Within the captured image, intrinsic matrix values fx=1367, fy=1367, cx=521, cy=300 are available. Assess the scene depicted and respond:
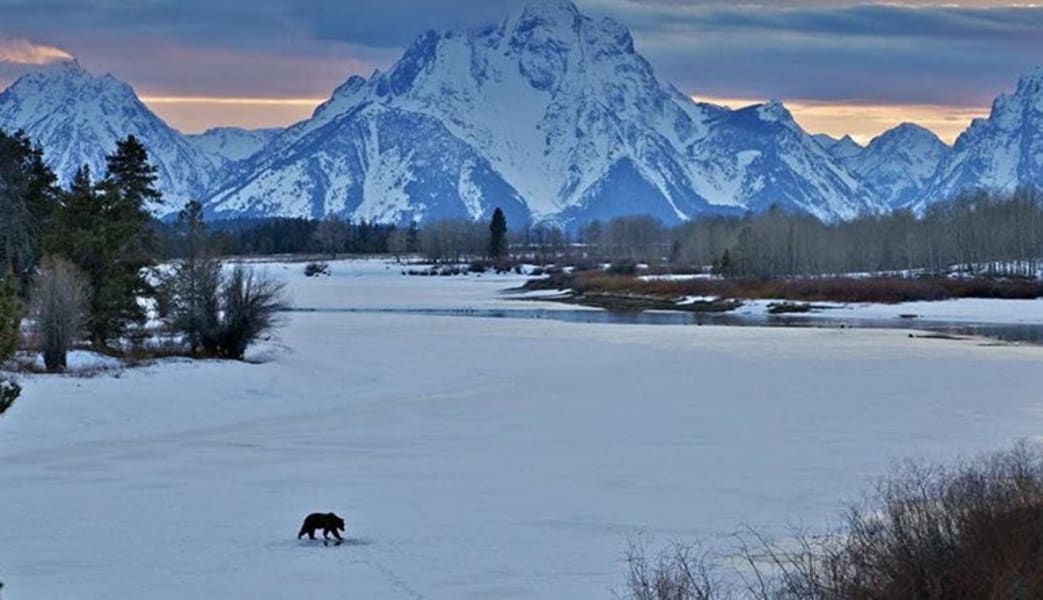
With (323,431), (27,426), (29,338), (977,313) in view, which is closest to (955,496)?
(323,431)

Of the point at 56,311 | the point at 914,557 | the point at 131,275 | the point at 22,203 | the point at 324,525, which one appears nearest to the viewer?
the point at 914,557

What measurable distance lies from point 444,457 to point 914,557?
561 inches

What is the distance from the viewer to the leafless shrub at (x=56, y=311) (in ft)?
124

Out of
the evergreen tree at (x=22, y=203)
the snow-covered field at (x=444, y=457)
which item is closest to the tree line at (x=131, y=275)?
the snow-covered field at (x=444, y=457)

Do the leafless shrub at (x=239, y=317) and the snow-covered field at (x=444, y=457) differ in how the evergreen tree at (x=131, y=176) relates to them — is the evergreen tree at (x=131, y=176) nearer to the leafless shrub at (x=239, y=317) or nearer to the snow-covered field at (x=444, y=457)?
the leafless shrub at (x=239, y=317)

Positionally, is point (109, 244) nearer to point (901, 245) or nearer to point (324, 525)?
point (324, 525)

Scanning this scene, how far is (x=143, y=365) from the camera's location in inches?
1539

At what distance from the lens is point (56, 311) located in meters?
37.7

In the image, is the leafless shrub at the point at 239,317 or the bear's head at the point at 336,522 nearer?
the bear's head at the point at 336,522

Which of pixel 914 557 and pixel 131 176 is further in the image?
pixel 131 176

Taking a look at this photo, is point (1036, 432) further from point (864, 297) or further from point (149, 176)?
point (864, 297)

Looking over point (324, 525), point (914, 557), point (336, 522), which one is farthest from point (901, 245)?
point (914, 557)

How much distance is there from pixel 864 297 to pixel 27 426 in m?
78.4

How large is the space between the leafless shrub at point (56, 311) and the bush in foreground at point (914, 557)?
24514 mm
